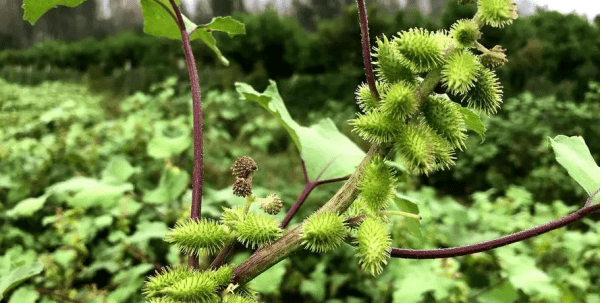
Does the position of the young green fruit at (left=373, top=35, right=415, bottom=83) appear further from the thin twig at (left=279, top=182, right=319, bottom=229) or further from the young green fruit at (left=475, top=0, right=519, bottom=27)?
the thin twig at (left=279, top=182, right=319, bottom=229)

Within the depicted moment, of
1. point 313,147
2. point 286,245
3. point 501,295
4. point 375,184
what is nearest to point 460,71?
point 375,184

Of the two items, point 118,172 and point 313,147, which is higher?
point 313,147

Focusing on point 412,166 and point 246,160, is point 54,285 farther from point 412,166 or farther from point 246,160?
point 412,166

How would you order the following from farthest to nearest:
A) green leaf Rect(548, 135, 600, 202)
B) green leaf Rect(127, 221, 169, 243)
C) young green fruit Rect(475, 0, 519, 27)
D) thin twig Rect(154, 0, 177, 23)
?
1. green leaf Rect(127, 221, 169, 243)
2. thin twig Rect(154, 0, 177, 23)
3. green leaf Rect(548, 135, 600, 202)
4. young green fruit Rect(475, 0, 519, 27)

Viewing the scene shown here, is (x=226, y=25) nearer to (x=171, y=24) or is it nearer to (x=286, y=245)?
(x=171, y=24)

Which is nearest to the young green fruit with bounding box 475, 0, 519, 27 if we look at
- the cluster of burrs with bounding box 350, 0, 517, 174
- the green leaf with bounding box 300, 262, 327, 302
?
the cluster of burrs with bounding box 350, 0, 517, 174

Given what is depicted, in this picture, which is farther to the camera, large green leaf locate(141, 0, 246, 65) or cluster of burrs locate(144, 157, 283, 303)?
large green leaf locate(141, 0, 246, 65)

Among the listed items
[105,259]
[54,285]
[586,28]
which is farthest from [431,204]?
[586,28]
